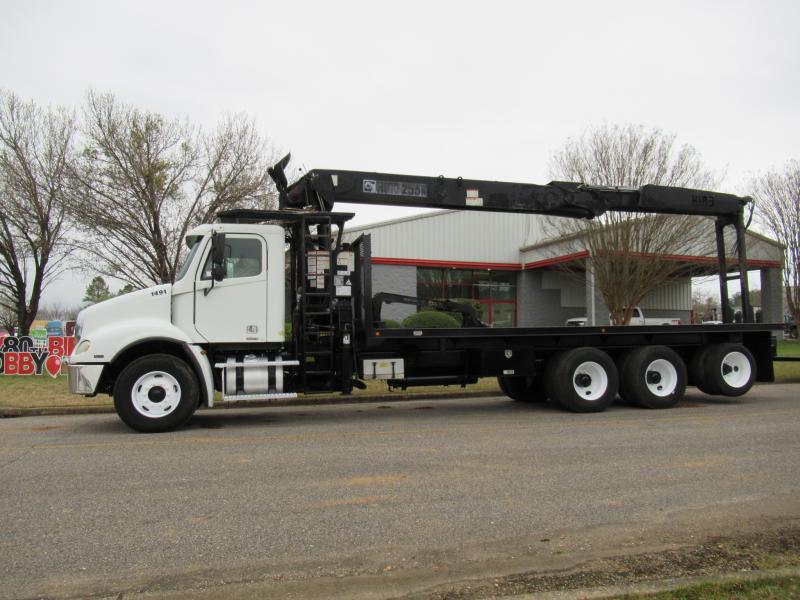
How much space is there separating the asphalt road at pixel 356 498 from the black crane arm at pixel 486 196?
146 inches

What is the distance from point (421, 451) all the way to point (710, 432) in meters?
3.99

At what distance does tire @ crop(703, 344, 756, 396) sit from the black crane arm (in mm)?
2826

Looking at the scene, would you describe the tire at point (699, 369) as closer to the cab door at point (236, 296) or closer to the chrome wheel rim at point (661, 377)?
the chrome wheel rim at point (661, 377)

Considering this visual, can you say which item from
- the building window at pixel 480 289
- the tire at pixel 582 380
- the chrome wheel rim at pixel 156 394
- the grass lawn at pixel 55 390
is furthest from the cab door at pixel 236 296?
the building window at pixel 480 289

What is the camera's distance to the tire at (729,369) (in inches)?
440

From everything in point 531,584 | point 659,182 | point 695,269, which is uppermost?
point 659,182

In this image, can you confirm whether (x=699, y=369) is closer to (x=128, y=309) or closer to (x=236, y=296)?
(x=236, y=296)

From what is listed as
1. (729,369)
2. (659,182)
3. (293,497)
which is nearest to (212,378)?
(293,497)

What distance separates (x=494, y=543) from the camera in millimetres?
4297

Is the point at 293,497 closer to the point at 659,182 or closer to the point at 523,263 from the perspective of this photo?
the point at 659,182

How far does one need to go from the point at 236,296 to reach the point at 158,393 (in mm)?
1690

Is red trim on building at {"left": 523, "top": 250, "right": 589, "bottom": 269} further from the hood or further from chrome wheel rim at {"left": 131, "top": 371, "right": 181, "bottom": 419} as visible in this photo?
chrome wheel rim at {"left": 131, "top": 371, "right": 181, "bottom": 419}

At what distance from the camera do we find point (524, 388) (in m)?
11.9

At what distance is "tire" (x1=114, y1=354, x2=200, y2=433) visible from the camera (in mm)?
8539
